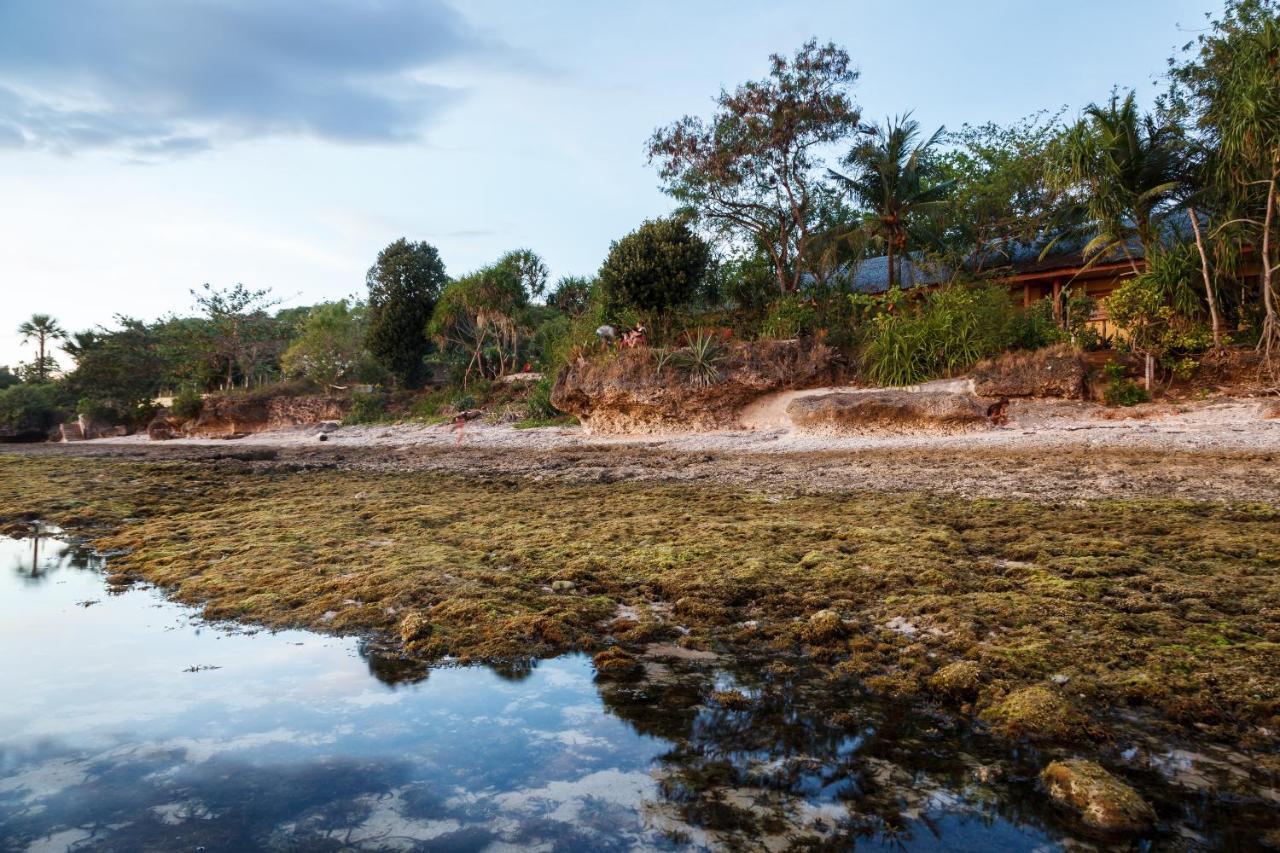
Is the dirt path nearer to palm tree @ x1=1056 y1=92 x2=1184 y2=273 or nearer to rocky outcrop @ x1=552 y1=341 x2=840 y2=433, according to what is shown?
rocky outcrop @ x1=552 y1=341 x2=840 y2=433

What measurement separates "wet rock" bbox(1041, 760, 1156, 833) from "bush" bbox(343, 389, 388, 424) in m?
26.0

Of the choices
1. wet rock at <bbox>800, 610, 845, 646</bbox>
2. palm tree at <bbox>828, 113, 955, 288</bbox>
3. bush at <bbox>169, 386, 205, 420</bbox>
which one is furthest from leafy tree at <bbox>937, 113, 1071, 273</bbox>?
bush at <bbox>169, 386, 205, 420</bbox>

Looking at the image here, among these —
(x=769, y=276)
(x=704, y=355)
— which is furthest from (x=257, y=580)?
(x=769, y=276)

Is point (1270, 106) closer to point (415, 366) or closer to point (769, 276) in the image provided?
point (769, 276)

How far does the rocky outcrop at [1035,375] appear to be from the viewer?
12.2 metres

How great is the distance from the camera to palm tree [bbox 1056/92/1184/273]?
13.9 metres

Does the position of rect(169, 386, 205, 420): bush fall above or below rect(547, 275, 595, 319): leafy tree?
below

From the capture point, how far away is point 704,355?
53.0ft

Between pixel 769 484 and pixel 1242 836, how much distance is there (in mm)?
7354

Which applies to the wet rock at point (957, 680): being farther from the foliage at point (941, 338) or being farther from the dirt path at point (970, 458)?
the foliage at point (941, 338)

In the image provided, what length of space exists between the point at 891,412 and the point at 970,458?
2.91m

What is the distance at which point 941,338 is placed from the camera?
1416cm

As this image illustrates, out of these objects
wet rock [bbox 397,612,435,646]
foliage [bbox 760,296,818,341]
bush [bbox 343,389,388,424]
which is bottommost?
wet rock [bbox 397,612,435,646]

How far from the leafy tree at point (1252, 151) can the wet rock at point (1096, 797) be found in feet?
41.0
